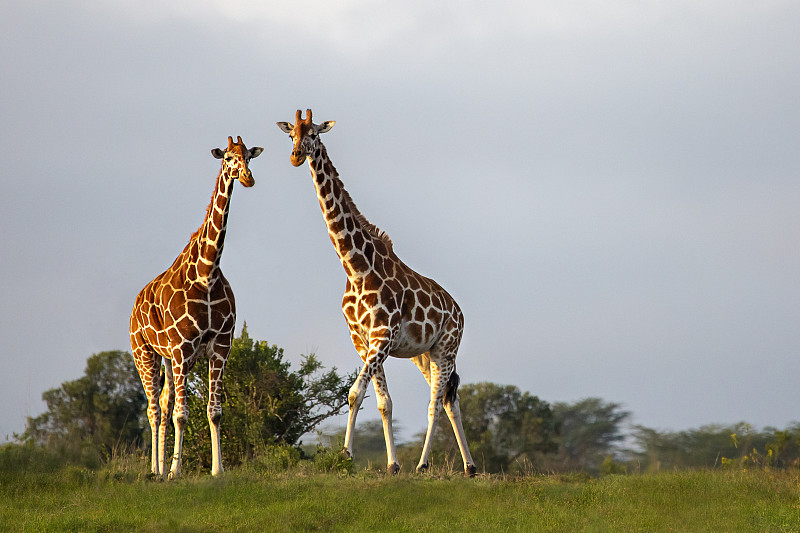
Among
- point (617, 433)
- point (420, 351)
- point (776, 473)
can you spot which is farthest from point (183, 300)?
point (617, 433)

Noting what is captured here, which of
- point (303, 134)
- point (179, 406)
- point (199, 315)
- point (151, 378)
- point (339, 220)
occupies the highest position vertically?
point (303, 134)

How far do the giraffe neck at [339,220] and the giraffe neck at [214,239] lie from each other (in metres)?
1.51

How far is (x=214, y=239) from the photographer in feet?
49.7

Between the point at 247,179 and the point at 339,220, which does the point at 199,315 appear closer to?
the point at 247,179

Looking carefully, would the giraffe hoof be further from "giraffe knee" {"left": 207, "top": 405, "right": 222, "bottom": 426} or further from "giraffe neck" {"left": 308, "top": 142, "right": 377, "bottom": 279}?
"giraffe knee" {"left": 207, "top": 405, "right": 222, "bottom": 426}

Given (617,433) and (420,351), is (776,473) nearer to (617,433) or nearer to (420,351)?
(420,351)

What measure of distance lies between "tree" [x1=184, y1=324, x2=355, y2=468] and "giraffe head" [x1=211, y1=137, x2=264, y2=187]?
18.1ft

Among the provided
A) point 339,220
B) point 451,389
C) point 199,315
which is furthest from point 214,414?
point 451,389

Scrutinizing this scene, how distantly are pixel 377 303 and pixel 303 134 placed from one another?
3030 millimetres

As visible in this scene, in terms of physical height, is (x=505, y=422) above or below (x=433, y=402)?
above

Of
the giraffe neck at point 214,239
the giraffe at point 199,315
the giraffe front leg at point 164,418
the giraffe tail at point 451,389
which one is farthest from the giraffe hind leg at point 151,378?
the giraffe tail at point 451,389

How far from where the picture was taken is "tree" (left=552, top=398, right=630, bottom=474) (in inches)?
1615

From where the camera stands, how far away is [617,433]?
4159 cm

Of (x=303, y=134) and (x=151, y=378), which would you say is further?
(x=151, y=378)
